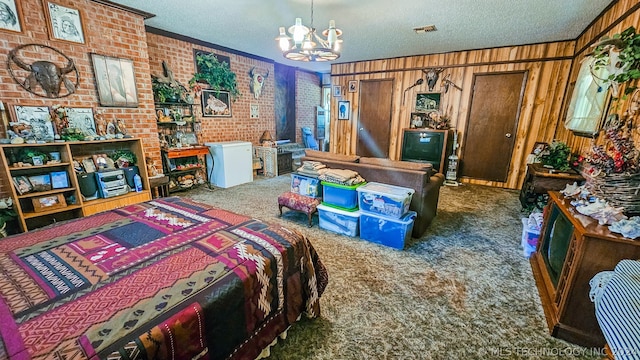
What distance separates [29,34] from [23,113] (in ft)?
2.63

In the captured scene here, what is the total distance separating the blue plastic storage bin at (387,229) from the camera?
99.3 inches

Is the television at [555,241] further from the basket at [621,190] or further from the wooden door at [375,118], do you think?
the wooden door at [375,118]

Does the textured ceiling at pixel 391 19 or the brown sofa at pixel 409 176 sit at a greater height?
the textured ceiling at pixel 391 19

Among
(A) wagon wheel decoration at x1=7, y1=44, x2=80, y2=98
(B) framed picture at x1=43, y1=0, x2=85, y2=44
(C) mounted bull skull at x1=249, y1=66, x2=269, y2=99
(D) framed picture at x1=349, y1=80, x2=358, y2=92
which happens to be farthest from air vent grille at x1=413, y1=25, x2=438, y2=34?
(A) wagon wheel decoration at x1=7, y1=44, x2=80, y2=98

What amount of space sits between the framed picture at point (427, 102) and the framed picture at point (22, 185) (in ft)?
19.5

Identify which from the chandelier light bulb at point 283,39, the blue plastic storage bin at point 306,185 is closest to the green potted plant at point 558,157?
the blue plastic storage bin at point 306,185

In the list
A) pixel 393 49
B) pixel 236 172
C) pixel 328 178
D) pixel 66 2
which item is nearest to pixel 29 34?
pixel 66 2

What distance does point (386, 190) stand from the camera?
8.64 feet

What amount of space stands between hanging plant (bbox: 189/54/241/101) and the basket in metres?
5.13

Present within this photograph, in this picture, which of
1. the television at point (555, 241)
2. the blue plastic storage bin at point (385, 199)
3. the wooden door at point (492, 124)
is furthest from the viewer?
the wooden door at point (492, 124)

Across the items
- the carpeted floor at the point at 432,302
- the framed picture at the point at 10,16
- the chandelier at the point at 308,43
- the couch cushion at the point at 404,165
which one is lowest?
the carpeted floor at the point at 432,302

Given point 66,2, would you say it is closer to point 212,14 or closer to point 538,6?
point 212,14

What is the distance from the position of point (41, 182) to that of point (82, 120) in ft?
2.70

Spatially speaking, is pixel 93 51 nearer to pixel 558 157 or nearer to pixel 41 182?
pixel 41 182
